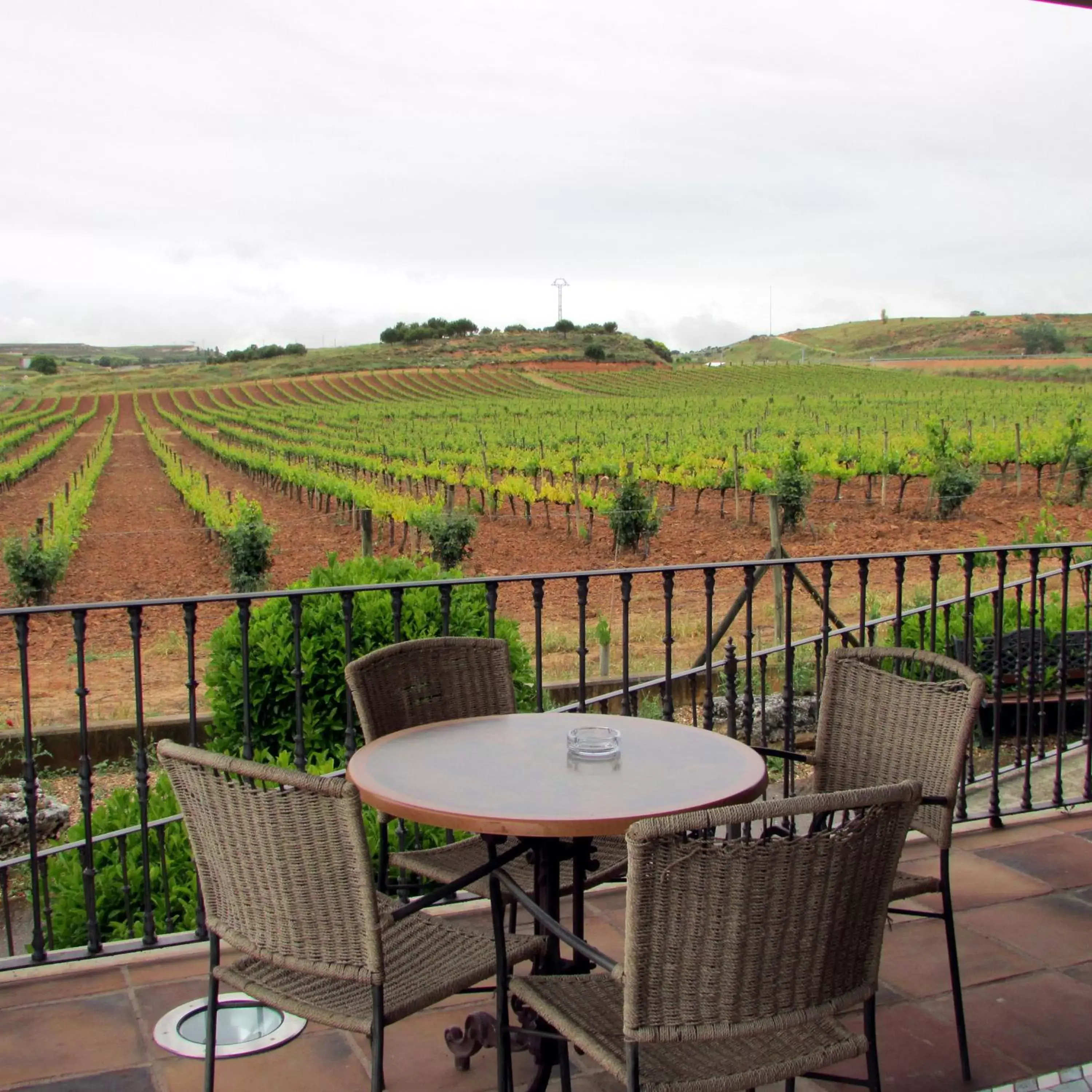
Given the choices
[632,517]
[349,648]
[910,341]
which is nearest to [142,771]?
[349,648]

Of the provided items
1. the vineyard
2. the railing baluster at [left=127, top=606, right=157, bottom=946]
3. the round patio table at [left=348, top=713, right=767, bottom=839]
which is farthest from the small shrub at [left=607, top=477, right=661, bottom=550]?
the round patio table at [left=348, top=713, right=767, bottom=839]

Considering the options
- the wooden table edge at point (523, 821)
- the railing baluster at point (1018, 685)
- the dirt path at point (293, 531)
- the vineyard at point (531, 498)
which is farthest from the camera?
the dirt path at point (293, 531)

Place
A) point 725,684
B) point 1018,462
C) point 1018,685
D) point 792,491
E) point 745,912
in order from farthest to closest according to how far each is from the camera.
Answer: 1. point 1018,462
2. point 792,491
3. point 725,684
4. point 1018,685
5. point 745,912

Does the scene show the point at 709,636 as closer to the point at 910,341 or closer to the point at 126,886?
the point at 126,886

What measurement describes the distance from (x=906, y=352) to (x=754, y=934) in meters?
105

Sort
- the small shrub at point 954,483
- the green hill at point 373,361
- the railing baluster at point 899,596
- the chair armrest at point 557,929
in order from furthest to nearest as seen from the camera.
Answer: the green hill at point 373,361 < the small shrub at point 954,483 < the railing baluster at point 899,596 < the chair armrest at point 557,929

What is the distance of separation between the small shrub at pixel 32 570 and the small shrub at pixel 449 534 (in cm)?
424

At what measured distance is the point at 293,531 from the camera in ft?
62.0

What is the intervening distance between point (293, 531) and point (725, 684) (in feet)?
44.9

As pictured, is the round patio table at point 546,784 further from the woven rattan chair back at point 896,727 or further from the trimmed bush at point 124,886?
the trimmed bush at point 124,886

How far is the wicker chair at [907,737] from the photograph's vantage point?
2674 mm

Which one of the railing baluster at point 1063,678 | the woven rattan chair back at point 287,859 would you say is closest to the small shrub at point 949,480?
the railing baluster at point 1063,678

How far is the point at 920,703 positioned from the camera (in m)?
2.80

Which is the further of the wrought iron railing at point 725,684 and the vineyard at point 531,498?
the vineyard at point 531,498
